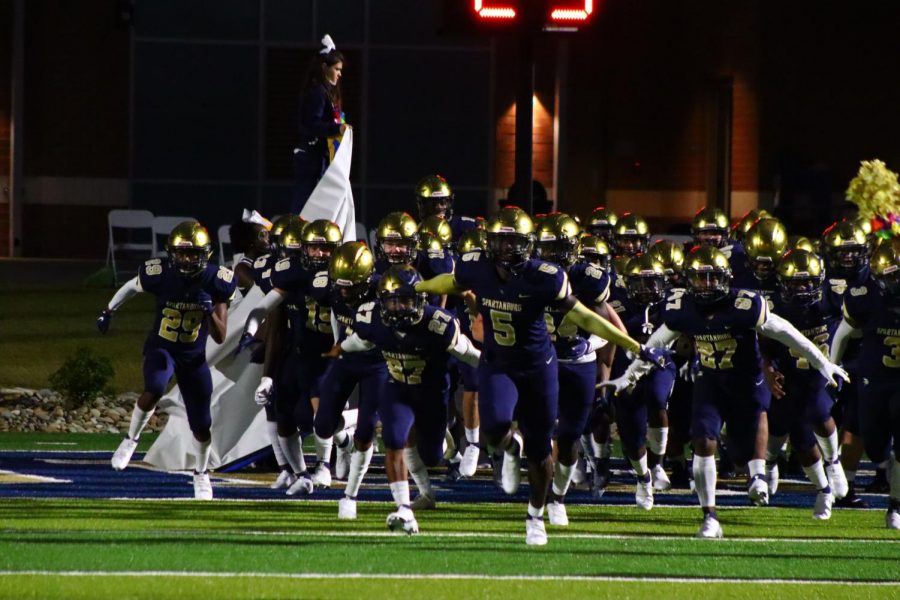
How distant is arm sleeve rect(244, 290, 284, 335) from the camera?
1009 centimetres

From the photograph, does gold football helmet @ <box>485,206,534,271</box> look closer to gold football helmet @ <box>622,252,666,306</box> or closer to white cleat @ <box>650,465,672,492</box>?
gold football helmet @ <box>622,252,666,306</box>

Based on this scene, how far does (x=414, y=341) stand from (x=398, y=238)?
136 cm

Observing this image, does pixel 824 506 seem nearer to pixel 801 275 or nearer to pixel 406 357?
pixel 801 275

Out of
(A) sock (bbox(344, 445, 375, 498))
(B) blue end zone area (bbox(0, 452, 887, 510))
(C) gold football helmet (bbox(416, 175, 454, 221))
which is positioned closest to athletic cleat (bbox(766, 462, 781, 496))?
(B) blue end zone area (bbox(0, 452, 887, 510))

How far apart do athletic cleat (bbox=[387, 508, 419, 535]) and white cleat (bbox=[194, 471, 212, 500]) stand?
175 cm

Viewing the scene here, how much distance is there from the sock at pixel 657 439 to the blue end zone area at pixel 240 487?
286 mm

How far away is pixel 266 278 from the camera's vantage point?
10672mm

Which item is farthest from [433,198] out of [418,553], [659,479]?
[418,553]

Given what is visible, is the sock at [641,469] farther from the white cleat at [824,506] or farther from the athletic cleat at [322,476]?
the athletic cleat at [322,476]

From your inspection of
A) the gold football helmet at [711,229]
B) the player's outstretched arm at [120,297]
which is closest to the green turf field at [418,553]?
the player's outstretched arm at [120,297]

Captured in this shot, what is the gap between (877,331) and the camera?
9.20 metres

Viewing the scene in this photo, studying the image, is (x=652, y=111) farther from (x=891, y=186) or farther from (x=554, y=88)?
(x=891, y=186)

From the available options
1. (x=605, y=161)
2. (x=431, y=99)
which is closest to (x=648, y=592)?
(x=431, y=99)

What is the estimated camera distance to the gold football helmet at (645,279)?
1016 centimetres
